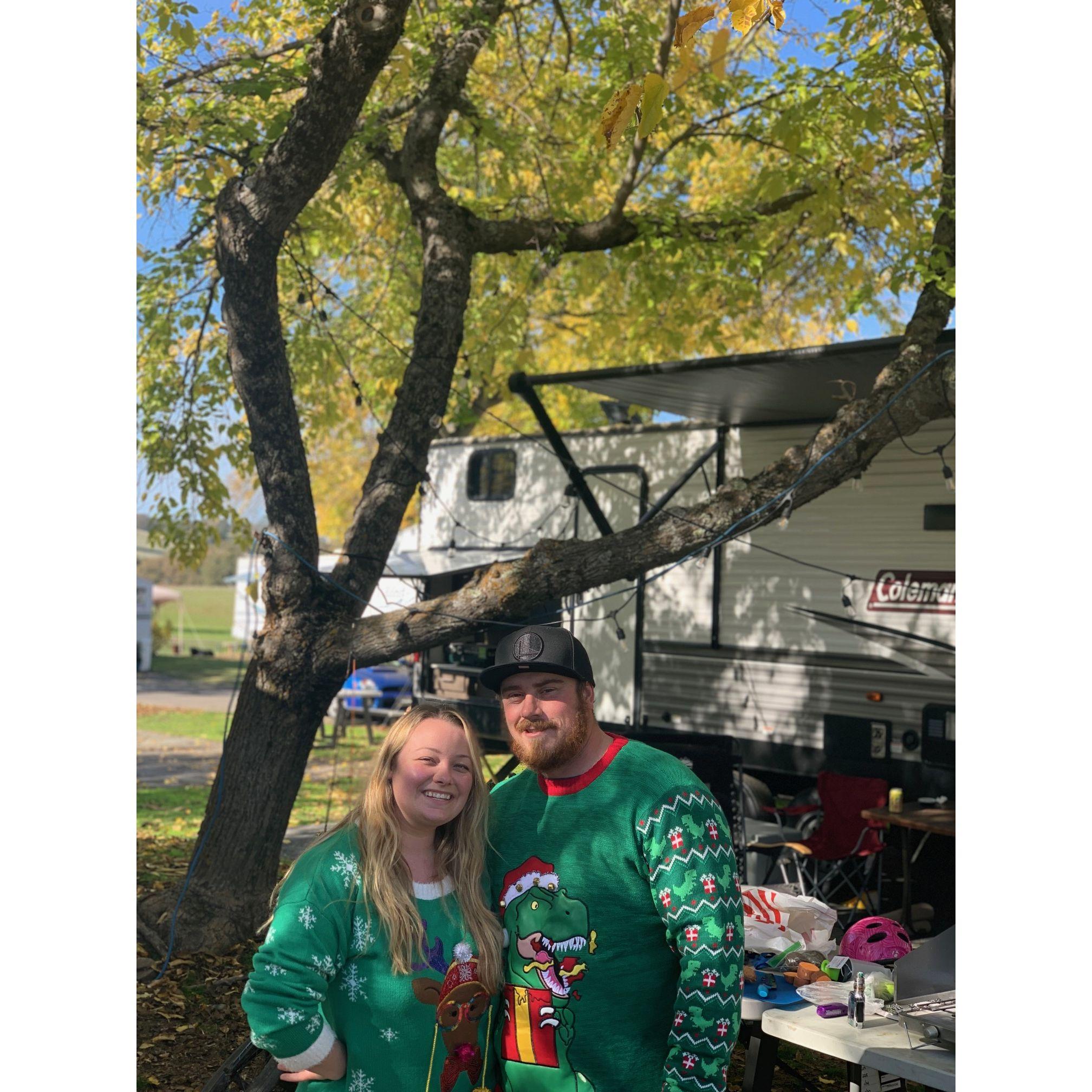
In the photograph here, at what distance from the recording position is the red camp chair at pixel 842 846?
718 cm

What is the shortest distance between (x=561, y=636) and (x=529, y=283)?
7423 millimetres

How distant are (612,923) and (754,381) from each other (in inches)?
215

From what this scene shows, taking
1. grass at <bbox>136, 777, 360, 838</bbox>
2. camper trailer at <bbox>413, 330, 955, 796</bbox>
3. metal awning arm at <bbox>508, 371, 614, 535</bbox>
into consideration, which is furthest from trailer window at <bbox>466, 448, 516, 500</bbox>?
→ grass at <bbox>136, 777, 360, 838</bbox>

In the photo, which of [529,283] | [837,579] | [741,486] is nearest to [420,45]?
[529,283]

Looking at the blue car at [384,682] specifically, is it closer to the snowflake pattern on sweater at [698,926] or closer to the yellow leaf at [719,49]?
the yellow leaf at [719,49]

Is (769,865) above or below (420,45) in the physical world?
below

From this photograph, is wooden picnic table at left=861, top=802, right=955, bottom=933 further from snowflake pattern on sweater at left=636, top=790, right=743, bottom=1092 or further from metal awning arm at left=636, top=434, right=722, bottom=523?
snowflake pattern on sweater at left=636, top=790, right=743, bottom=1092

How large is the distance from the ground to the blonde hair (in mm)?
116

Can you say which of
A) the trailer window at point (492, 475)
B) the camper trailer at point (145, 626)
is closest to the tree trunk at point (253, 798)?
the trailer window at point (492, 475)

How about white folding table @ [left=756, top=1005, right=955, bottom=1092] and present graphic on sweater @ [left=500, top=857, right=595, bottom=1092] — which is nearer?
present graphic on sweater @ [left=500, top=857, right=595, bottom=1092]

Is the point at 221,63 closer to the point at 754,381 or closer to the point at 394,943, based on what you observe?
the point at 754,381

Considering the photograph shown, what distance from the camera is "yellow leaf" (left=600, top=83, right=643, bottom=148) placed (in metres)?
3.08

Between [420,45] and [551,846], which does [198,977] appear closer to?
[551,846]
